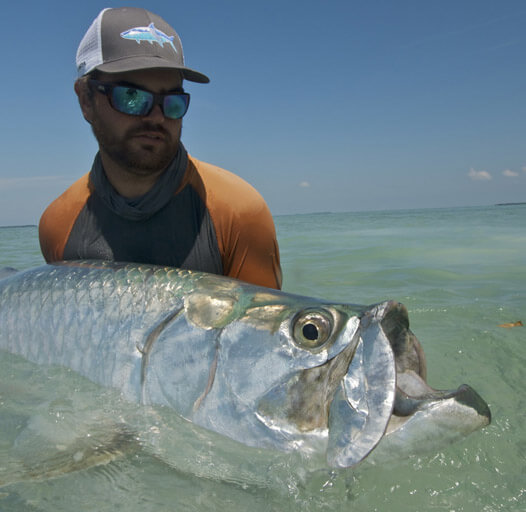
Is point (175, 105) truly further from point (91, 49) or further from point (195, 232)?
point (195, 232)

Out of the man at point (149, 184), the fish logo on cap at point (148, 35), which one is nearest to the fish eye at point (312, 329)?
the man at point (149, 184)

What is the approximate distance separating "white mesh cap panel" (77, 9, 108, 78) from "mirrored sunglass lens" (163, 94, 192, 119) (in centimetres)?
39

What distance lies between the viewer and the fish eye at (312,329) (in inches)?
63.1

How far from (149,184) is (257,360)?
5.27 feet

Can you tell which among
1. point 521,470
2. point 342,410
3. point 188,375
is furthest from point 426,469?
point 188,375

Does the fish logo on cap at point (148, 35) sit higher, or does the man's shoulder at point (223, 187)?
the fish logo on cap at point (148, 35)

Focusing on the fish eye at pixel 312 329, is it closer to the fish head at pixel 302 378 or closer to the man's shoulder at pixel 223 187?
the fish head at pixel 302 378

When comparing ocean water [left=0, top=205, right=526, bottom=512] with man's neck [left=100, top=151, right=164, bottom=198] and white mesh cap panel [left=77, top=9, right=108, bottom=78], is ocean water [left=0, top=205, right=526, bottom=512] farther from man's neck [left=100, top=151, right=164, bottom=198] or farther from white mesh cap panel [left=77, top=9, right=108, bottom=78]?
white mesh cap panel [left=77, top=9, right=108, bottom=78]

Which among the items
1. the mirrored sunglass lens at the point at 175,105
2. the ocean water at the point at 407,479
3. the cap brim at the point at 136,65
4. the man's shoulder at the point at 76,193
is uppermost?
the cap brim at the point at 136,65

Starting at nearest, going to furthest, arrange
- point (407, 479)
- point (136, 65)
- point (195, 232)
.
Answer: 1. point (407, 479)
2. point (136, 65)
3. point (195, 232)

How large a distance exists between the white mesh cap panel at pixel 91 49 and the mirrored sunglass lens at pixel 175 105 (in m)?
0.39

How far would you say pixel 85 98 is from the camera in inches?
113

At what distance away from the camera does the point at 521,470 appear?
1.95 m

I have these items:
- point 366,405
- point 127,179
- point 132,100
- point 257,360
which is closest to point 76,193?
point 127,179
